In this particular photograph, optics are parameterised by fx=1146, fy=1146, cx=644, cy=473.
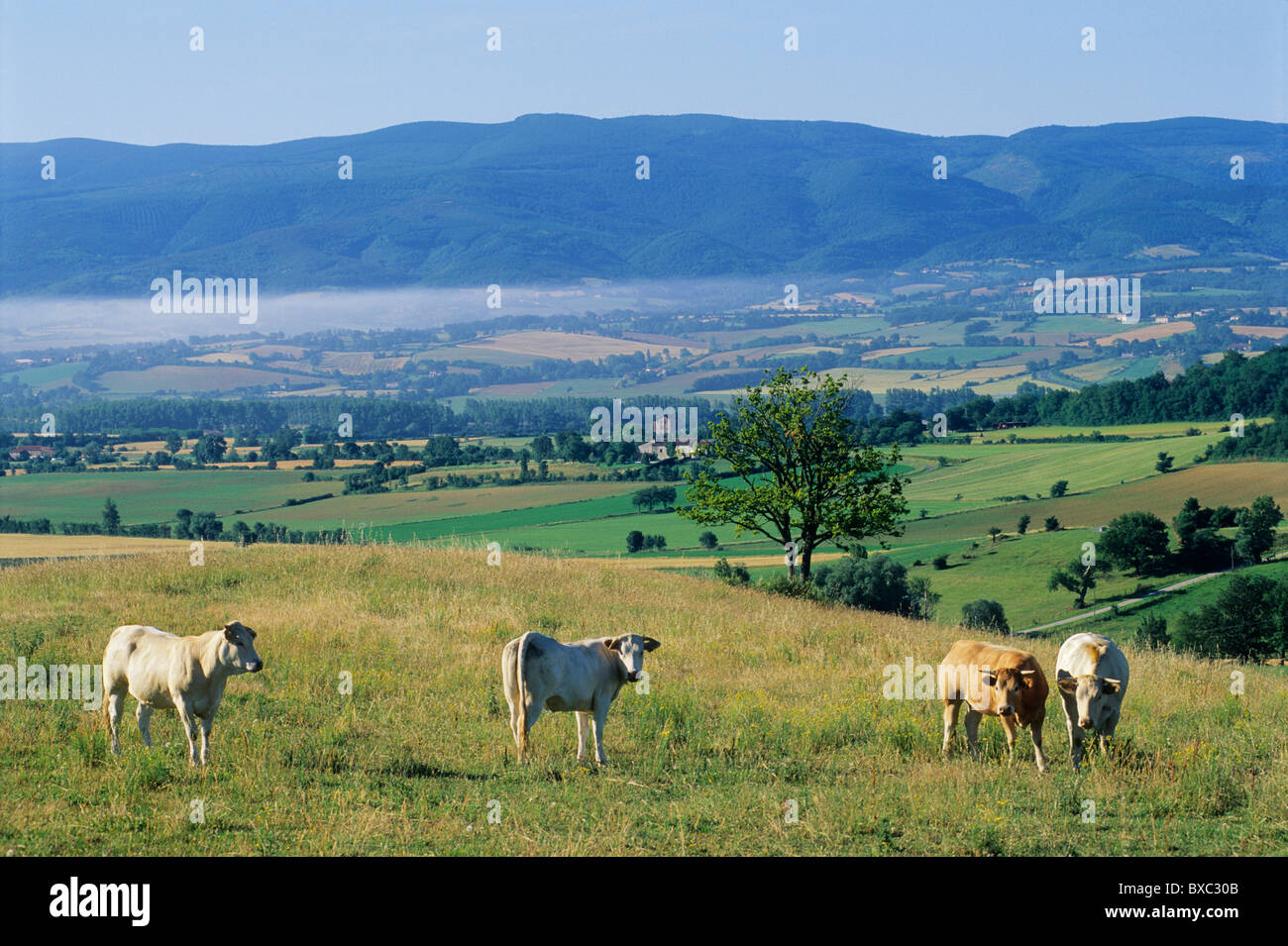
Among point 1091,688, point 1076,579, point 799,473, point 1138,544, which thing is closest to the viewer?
point 1091,688

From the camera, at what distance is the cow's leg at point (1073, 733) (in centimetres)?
1383

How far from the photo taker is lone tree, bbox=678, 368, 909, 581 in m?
38.4

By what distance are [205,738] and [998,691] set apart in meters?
9.36

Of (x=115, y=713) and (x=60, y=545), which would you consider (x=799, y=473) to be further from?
(x=60, y=545)

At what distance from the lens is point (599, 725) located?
1366 centimetres

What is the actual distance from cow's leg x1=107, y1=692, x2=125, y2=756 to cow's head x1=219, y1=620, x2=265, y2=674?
71.1 inches

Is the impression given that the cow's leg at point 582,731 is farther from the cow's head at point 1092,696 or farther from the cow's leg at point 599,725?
the cow's head at point 1092,696

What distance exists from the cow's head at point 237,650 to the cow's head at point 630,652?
413 cm

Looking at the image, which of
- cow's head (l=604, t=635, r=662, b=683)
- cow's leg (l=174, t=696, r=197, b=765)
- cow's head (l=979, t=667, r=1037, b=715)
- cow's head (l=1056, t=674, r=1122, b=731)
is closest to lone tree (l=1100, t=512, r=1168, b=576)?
cow's head (l=1056, t=674, r=1122, b=731)

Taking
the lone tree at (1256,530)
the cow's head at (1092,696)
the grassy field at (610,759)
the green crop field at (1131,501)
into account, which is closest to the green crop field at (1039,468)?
the green crop field at (1131,501)

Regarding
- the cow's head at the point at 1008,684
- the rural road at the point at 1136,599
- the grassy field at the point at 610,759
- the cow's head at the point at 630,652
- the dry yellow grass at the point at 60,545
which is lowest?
the rural road at the point at 1136,599

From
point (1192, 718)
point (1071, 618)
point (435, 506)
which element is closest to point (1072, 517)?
point (1071, 618)

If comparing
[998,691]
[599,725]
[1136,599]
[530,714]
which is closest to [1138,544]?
[1136,599]
